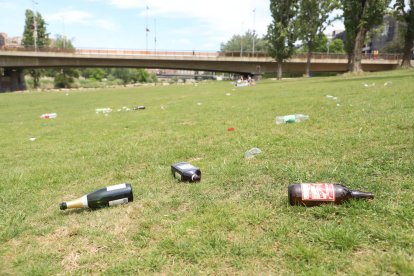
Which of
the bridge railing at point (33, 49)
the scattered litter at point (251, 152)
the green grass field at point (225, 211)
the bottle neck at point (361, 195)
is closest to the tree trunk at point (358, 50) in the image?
the green grass field at point (225, 211)

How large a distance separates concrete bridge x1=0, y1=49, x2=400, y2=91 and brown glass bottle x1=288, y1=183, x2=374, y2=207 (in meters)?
59.1

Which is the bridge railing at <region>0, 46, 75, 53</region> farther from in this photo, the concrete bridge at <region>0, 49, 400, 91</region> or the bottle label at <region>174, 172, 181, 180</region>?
the bottle label at <region>174, 172, 181, 180</region>

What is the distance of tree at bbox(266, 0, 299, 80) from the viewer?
43.7 m

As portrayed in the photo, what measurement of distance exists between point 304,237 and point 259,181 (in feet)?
4.72

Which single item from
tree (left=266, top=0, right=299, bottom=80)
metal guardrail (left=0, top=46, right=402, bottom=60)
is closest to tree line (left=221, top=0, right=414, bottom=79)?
tree (left=266, top=0, right=299, bottom=80)

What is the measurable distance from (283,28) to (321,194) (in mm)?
44843

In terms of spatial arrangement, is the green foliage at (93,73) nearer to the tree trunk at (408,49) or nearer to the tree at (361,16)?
the tree at (361,16)

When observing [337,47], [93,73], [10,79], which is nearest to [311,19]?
[10,79]

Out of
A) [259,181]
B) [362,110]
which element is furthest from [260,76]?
[259,181]

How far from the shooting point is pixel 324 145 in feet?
18.5

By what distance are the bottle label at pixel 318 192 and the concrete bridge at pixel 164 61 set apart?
59.1 meters

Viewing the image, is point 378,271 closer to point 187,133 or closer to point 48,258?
point 48,258

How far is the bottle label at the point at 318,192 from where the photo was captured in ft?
11.3

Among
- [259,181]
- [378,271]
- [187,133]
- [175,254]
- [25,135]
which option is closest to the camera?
[378,271]
